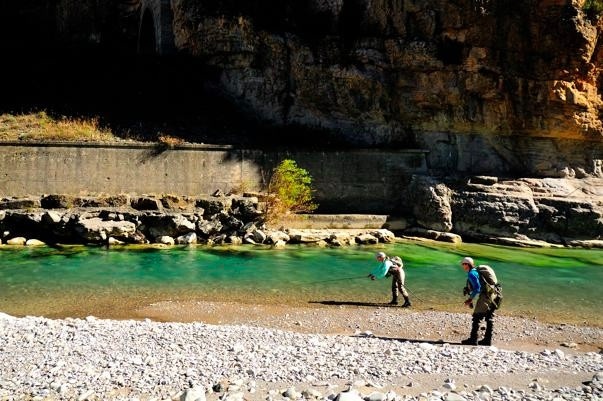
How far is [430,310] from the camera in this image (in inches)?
482

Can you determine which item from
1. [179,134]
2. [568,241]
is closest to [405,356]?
[568,241]

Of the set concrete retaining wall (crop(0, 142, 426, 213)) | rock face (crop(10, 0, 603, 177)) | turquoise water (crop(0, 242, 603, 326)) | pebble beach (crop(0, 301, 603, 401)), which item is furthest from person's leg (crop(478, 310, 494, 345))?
rock face (crop(10, 0, 603, 177))

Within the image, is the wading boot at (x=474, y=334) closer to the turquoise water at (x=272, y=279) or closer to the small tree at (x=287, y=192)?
the turquoise water at (x=272, y=279)

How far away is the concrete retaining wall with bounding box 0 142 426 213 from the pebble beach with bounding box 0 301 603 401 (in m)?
13.5

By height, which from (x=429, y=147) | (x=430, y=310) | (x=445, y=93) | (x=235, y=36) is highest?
(x=235, y=36)

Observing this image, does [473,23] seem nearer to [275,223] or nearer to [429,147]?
[429,147]

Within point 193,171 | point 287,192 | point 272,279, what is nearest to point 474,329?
point 272,279

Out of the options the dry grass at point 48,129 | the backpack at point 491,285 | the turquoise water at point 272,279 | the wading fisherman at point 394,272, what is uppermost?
the dry grass at point 48,129

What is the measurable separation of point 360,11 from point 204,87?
1023 cm

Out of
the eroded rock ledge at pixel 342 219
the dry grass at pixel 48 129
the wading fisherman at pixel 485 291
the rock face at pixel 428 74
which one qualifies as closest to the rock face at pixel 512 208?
the eroded rock ledge at pixel 342 219

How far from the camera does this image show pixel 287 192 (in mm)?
23078

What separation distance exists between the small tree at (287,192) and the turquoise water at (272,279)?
9.05 feet

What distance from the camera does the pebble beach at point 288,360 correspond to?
686 centimetres

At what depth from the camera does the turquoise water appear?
12547mm
